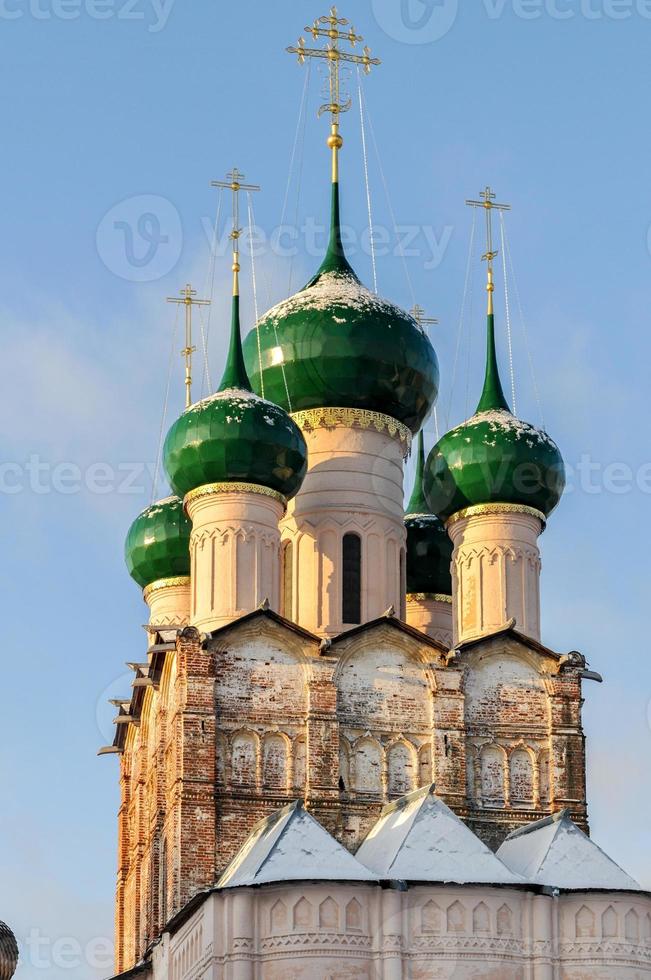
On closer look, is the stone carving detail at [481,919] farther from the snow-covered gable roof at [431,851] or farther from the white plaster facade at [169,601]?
the white plaster facade at [169,601]

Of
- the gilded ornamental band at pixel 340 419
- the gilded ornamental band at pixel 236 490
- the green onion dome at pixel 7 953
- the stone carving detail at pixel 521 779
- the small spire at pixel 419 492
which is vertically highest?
the small spire at pixel 419 492

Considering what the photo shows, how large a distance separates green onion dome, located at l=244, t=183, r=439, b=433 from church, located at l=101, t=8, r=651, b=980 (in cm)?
3

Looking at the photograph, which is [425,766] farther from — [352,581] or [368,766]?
[352,581]

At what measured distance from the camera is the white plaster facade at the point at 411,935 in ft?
67.1

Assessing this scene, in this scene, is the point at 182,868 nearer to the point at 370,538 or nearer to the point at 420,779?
the point at 420,779

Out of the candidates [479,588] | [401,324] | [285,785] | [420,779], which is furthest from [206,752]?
[401,324]

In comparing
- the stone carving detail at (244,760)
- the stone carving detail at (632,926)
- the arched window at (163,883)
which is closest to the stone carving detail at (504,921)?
the stone carving detail at (632,926)

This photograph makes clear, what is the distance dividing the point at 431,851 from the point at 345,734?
268 centimetres

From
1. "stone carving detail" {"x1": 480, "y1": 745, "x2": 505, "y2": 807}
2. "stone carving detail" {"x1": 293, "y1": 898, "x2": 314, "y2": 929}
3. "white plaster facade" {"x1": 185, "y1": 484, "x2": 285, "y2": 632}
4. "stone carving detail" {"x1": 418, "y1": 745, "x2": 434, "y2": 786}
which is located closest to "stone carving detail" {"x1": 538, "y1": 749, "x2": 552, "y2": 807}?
"stone carving detail" {"x1": 480, "y1": 745, "x2": 505, "y2": 807}

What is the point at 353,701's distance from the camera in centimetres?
2380

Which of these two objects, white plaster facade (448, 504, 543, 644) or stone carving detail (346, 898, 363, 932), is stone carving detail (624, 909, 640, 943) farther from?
white plaster facade (448, 504, 543, 644)

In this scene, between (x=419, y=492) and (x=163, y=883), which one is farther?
(x=419, y=492)

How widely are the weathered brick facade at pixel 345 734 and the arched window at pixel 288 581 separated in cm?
160

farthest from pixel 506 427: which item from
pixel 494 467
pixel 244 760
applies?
pixel 244 760
